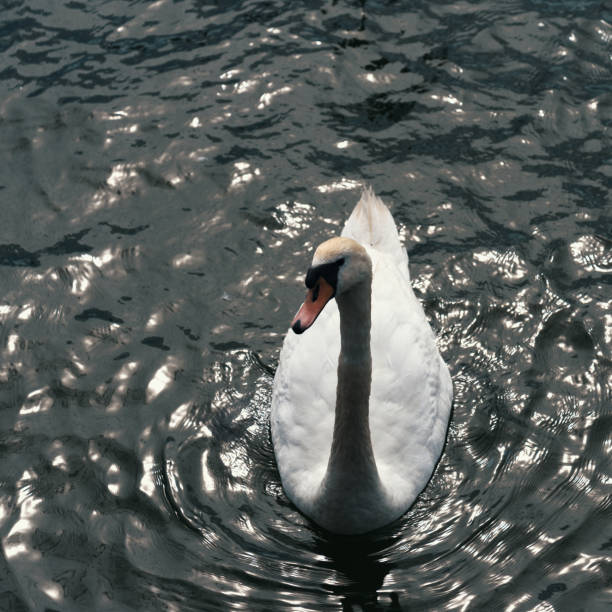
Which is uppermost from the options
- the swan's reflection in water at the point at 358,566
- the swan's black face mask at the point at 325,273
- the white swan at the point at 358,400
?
the swan's black face mask at the point at 325,273

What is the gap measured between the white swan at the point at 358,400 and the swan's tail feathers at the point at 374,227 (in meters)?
0.49

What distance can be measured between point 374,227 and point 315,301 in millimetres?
3056


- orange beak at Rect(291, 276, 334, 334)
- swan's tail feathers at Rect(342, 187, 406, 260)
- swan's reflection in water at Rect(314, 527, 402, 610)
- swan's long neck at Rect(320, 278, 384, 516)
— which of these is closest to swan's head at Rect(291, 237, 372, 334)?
orange beak at Rect(291, 276, 334, 334)

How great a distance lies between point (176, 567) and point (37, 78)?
734 cm

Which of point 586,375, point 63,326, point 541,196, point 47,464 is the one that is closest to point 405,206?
point 541,196

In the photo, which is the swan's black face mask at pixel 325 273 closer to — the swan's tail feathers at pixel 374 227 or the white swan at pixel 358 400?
the white swan at pixel 358 400

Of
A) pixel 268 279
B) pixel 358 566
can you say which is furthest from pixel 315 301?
pixel 268 279

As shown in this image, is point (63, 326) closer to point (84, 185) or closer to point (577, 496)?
point (84, 185)

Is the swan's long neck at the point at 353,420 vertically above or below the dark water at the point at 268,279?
above

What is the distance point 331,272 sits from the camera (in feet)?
23.9

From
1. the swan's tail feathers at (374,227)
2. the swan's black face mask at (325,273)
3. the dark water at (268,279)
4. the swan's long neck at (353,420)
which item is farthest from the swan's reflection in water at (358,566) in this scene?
the swan's tail feathers at (374,227)

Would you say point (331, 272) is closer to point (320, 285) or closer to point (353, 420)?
point (320, 285)

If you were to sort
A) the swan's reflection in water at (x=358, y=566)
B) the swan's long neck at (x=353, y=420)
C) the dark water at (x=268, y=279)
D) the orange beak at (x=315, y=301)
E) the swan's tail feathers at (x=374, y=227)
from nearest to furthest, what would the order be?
the orange beak at (x=315, y=301) < the swan's long neck at (x=353, y=420) < the swan's reflection in water at (x=358, y=566) < the dark water at (x=268, y=279) < the swan's tail feathers at (x=374, y=227)

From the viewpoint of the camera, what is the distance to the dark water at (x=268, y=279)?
325 inches
